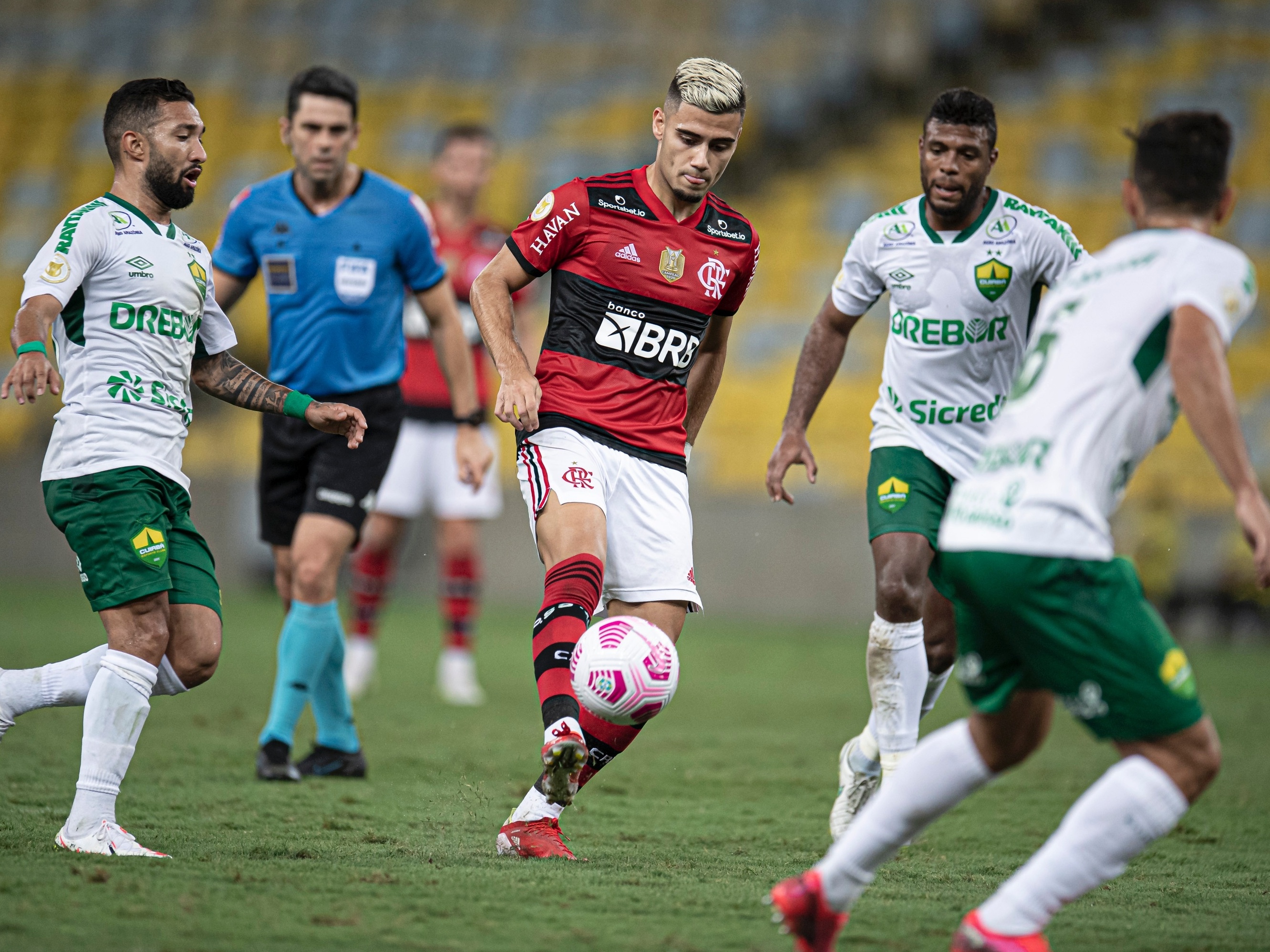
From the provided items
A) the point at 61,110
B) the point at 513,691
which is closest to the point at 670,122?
the point at 513,691

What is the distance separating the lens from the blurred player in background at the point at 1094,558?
2955 mm

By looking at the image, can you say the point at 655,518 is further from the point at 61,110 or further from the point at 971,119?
the point at 61,110

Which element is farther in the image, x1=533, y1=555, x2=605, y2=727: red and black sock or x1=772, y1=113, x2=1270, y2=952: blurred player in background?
x1=533, y1=555, x2=605, y2=727: red and black sock

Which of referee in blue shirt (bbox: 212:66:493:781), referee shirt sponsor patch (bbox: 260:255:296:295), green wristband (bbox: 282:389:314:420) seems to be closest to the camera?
green wristband (bbox: 282:389:314:420)

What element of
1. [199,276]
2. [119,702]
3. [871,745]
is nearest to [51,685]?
[119,702]

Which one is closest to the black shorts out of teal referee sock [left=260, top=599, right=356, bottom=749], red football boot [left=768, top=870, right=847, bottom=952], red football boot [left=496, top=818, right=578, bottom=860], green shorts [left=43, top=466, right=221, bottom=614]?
teal referee sock [left=260, top=599, right=356, bottom=749]

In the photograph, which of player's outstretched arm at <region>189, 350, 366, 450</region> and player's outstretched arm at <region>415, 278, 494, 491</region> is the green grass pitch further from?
player's outstretched arm at <region>415, 278, 494, 491</region>

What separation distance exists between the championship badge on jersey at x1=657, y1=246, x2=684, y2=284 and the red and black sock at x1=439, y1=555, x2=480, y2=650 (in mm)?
4258

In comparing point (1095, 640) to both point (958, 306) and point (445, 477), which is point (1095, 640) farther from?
point (445, 477)

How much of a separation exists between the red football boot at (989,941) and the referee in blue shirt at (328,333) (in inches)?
131

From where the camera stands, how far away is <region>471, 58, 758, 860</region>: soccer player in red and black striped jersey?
4.45m

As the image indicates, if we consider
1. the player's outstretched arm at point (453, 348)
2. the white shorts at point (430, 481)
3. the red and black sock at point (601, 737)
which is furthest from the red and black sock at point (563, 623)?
the white shorts at point (430, 481)

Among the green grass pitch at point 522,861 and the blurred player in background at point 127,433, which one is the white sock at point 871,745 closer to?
the green grass pitch at point 522,861

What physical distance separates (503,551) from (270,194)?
365 inches
